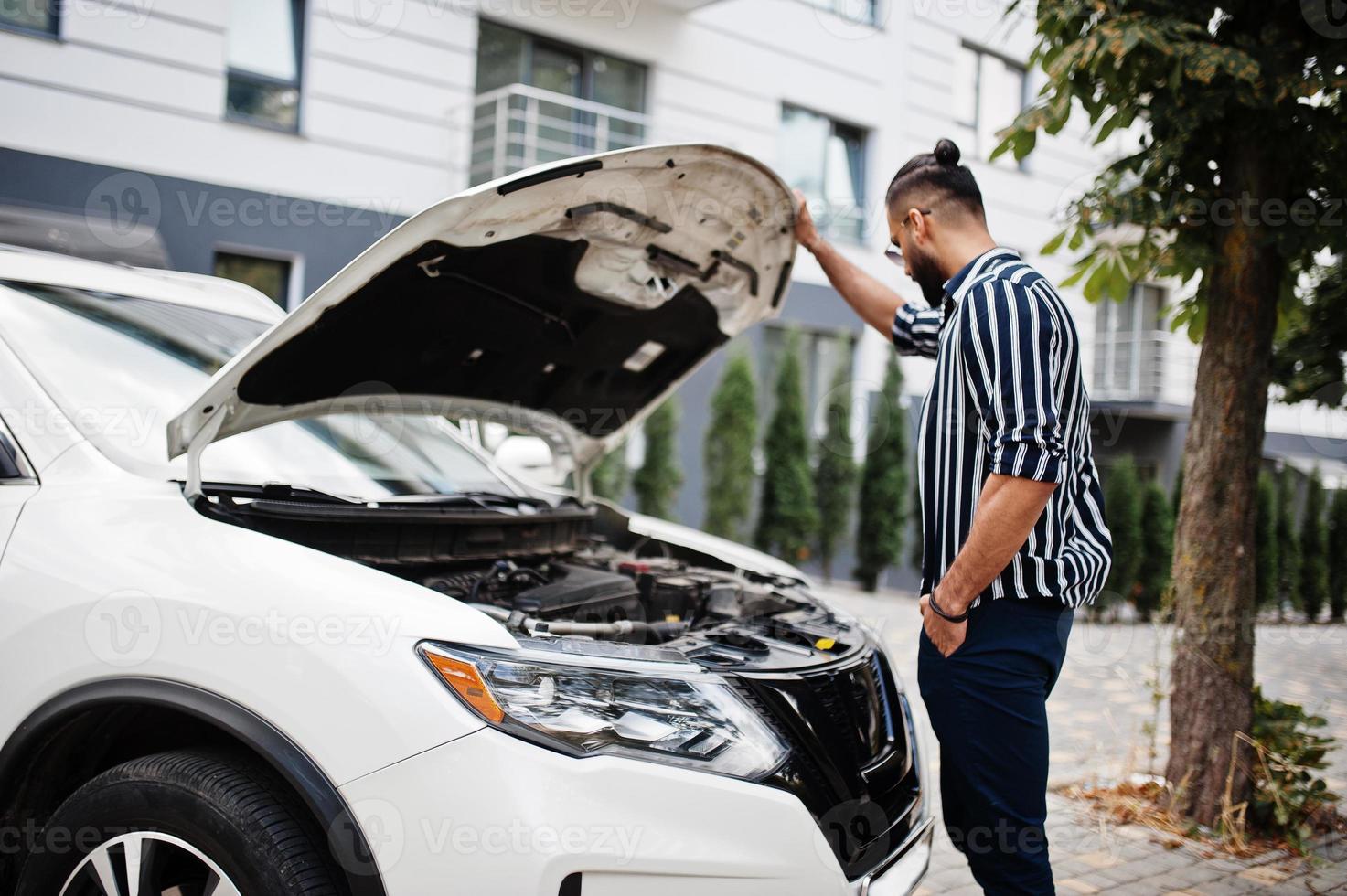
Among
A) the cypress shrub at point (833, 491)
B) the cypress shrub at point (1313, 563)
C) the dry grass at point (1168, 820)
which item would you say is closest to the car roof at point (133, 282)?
the dry grass at point (1168, 820)

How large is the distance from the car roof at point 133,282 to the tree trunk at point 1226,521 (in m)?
3.68

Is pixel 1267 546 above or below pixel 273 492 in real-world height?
below

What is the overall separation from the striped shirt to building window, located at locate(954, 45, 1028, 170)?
1448 centimetres

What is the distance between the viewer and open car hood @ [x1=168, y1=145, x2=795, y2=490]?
2490 millimetres

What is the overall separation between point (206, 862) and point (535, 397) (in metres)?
2.25

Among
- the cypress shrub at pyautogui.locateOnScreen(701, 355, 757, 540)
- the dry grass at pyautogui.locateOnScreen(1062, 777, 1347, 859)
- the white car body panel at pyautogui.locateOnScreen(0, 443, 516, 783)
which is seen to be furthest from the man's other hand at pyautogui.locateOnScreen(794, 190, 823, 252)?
the cypress shrub at pyautogui.locateOnScreen(701, 355, 757, 540)

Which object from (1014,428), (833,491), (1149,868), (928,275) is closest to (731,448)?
(833,491)

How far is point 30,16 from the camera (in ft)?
28.2

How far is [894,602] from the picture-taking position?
1166cm

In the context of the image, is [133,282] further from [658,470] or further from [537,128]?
[537,128]

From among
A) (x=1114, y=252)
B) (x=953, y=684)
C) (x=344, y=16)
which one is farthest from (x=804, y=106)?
(x=953, y=684)

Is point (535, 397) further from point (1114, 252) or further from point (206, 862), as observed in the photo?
point (1114, 252)

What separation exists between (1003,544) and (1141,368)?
18564mm

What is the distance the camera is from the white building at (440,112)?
28.6 feet
